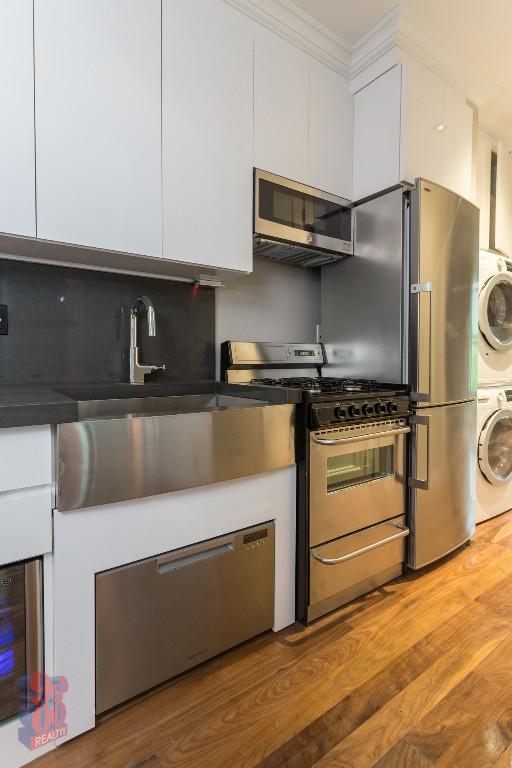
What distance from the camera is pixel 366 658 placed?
4.65ft

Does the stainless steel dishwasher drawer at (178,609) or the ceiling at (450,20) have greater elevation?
the ceiling at (450,20)

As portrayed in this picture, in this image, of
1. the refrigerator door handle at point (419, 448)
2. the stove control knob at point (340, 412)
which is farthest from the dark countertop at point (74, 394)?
the refrigerator door handle at point (419, 448)

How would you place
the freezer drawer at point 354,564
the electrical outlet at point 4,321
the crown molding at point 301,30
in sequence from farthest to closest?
the crown molding at point 301,30
the freezer drawer at point 354,564
the electrical outlet at point 4,321

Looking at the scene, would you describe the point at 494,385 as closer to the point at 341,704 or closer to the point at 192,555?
the point at 341,704

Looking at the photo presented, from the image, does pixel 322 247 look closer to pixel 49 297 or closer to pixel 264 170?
pixel 264 170

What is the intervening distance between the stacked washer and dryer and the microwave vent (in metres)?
0.98

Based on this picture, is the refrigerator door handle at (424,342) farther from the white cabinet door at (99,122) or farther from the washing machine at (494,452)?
the white cabinet door at (99,122)

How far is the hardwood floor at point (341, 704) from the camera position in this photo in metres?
1.06

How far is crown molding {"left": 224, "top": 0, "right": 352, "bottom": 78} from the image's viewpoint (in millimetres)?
1719

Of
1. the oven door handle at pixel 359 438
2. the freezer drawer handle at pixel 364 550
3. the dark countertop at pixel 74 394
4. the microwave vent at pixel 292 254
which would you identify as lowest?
the freezer drawer handle at pixel 364 550

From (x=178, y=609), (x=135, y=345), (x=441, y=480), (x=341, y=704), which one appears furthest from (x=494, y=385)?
(x=178, y=609)

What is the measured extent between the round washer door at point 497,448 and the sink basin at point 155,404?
1.56m

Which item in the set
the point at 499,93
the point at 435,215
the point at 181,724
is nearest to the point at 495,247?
the point at 499,93

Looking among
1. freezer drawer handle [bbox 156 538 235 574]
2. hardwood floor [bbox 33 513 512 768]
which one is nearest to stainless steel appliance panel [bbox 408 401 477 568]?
hardwood floor [bbox 33 513 512 768]
